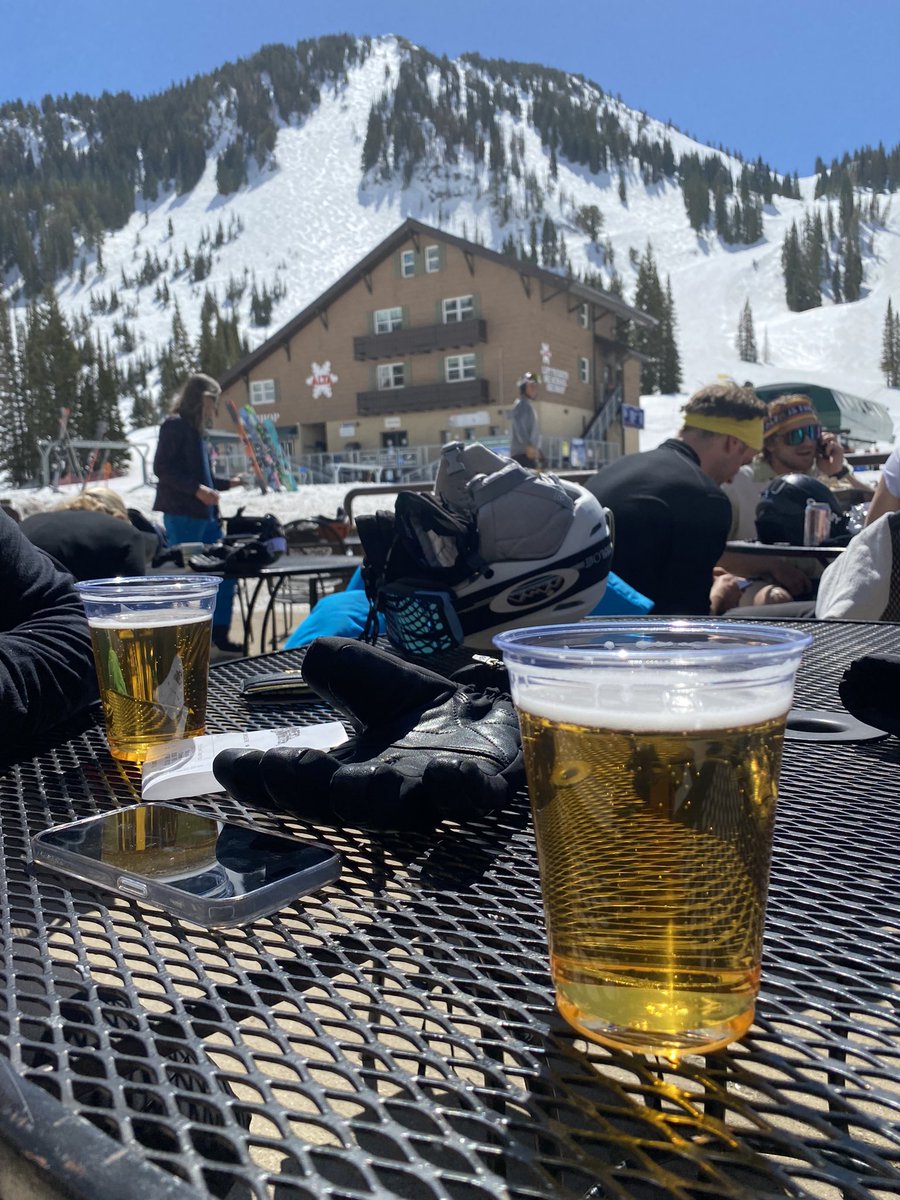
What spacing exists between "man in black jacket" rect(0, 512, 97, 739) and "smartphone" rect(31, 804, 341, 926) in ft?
1.43

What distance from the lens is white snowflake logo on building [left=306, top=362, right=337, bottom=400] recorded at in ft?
130

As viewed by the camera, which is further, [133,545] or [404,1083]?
[133,545]

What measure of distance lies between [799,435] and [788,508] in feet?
4.89

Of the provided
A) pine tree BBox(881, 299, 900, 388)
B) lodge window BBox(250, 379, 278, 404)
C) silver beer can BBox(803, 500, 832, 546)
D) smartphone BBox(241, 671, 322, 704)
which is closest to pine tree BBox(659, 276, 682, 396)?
pine tree BBox(881, 299, 900, 388)

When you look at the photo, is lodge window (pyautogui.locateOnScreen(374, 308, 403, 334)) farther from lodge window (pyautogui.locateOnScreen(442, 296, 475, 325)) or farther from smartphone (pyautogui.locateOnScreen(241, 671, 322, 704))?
smartphone (pyautogui.locateOnScreen(241, 671, 322, 704))

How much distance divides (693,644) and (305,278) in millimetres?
117788

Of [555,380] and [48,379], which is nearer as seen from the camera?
[555,380]

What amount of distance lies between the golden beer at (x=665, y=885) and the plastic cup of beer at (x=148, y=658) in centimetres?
71

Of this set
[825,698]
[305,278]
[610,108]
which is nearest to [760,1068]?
[825,698]

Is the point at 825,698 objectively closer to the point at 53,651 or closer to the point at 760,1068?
the point at 760,1068

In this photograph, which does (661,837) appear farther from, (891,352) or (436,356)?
(891,352)

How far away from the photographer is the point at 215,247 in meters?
122

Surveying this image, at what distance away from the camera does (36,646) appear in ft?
4.33

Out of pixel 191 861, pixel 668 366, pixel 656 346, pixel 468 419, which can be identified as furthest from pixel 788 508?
pixel 656 346
